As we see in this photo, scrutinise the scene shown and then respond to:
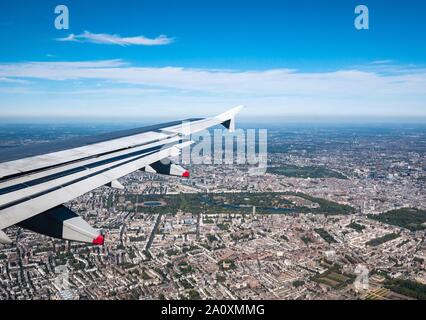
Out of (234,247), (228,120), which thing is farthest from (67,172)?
(234,247)

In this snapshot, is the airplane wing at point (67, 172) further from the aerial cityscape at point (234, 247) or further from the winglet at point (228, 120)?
the aerial cityscape at point (234, 247)

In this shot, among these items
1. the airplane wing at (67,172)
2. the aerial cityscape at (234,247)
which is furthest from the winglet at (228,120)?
the aerial cityscape at (234,247)

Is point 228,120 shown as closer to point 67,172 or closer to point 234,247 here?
point 67,172

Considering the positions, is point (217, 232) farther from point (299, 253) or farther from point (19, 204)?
point (19, 204)

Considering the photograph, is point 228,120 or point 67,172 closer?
point 67,172
